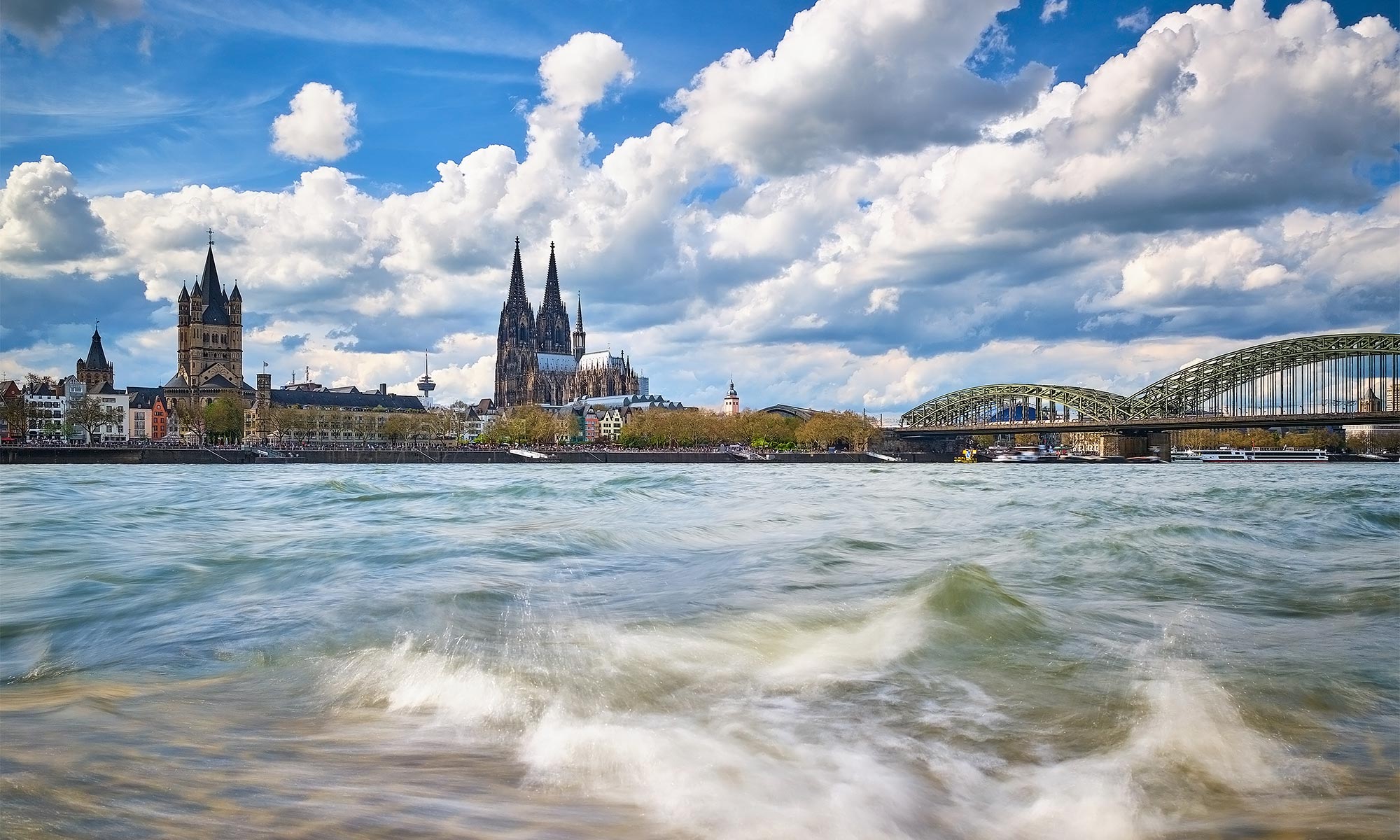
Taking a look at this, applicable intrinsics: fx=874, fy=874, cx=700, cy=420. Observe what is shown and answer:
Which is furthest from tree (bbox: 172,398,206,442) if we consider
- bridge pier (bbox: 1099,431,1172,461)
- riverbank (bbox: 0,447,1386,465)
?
bridge pier (bbox: 1099,431,1172,461)

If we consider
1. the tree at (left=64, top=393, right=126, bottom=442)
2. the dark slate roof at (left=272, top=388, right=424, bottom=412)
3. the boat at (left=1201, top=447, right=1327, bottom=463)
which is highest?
the dark slate roof at (left=272, top=388, right=424, bottom=412)

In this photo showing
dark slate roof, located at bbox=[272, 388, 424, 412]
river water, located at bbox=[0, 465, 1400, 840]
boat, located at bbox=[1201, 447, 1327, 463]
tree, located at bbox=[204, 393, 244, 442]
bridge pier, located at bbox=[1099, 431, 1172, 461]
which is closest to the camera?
river water, located at bbox=[0, 465, 1400, 840]

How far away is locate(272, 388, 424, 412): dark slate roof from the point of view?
162 metres

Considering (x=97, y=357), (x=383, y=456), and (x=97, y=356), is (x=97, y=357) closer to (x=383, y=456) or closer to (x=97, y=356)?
(x=97, y=356)

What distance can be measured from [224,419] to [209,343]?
39.7 meters

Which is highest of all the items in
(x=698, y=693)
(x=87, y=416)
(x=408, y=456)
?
(x=87, y=416)

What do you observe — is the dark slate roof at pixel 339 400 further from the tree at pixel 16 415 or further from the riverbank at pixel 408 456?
the riverbank at pixel 408 456

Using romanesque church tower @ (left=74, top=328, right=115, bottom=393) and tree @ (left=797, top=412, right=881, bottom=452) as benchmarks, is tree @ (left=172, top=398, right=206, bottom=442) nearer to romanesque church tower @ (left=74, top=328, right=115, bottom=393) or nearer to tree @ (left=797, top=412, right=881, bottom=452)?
romanesque church tower @ (left=74, top=328, right=115, bottom=393)

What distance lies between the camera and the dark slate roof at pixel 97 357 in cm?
16212

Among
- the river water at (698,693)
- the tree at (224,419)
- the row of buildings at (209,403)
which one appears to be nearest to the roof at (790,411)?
the row of buildings at (209,403)

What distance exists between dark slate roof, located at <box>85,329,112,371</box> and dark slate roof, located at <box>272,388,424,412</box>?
31.6 m

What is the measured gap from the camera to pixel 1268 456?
130m

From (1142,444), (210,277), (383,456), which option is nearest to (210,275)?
(210,277)

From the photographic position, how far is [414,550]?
16.4 meters
